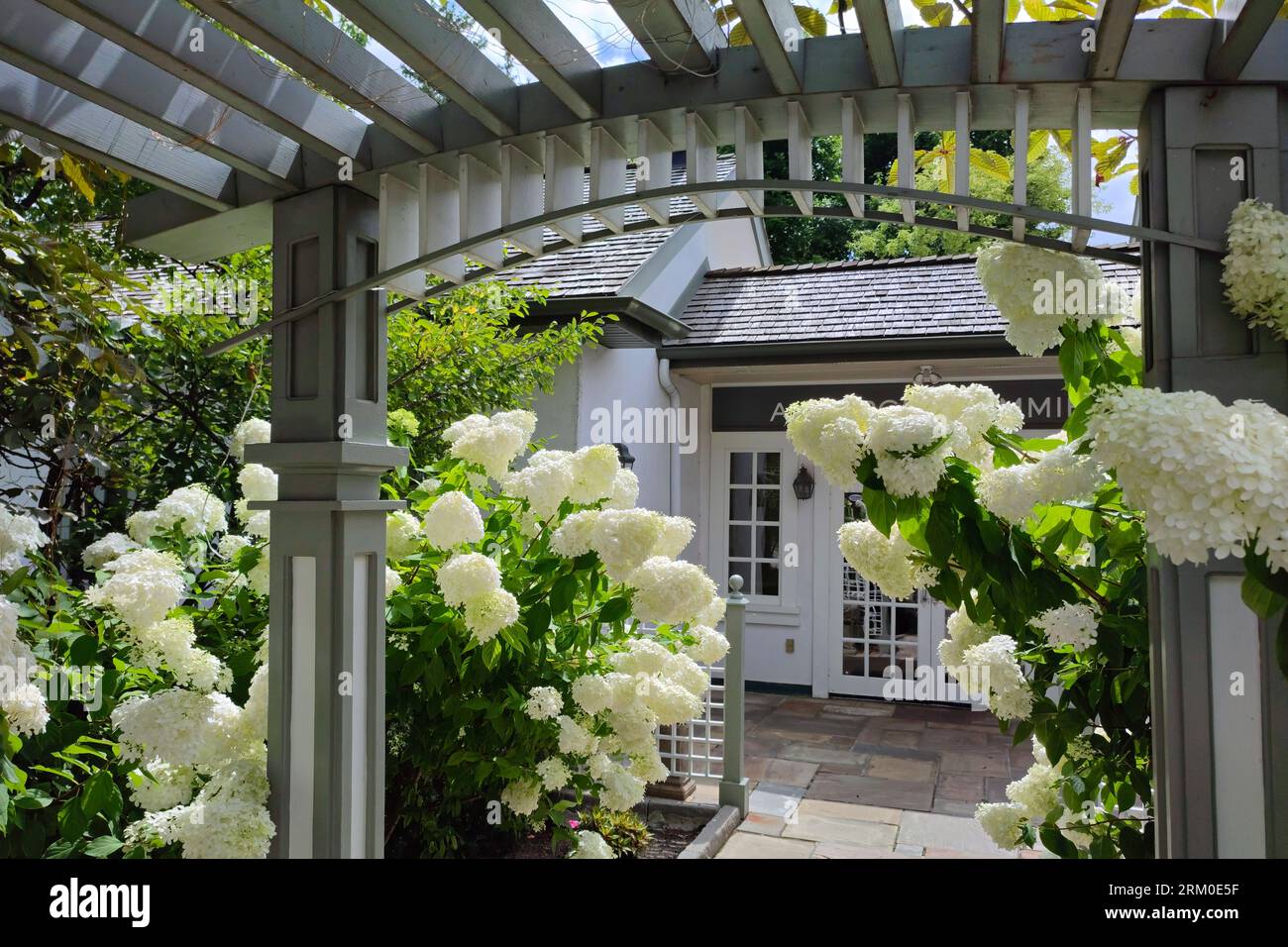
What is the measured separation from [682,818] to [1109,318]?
378 centimetres

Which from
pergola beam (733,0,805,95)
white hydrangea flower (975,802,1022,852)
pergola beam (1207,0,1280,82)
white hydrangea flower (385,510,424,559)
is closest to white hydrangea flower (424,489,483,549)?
white hydrangea flower (385,510,424,559)

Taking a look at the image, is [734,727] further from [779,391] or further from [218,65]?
[218,65]

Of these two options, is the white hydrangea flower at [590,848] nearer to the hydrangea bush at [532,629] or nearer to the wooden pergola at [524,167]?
the hydrangea bush at [532,629]

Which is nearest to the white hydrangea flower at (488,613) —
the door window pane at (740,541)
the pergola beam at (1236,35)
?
the pergola beam at (1236,35)

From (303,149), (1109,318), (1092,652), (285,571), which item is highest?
(303,149)

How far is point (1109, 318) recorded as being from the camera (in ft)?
5.98

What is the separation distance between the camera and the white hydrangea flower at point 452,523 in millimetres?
2562

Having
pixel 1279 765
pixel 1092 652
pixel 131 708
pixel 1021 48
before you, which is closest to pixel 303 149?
pixel 131 708

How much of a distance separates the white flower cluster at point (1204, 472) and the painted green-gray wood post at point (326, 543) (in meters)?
1.57

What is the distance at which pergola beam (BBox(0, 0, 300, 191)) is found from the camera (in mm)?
1629

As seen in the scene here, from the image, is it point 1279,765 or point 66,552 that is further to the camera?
point 66,552

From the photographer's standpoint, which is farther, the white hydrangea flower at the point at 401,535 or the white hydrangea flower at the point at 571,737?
the white hydrangea flower at the point at 401,535

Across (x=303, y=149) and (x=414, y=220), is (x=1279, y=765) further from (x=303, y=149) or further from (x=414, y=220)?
(x=303, y=149)

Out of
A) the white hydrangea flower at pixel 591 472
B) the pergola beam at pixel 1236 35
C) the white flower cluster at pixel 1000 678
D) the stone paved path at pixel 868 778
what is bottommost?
the stone paved path at pixel 868 778
